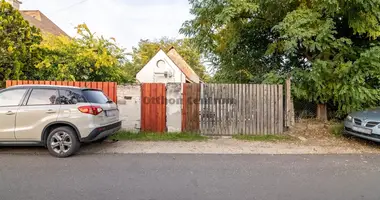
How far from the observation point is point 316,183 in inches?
179

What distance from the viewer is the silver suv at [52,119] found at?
6.12m

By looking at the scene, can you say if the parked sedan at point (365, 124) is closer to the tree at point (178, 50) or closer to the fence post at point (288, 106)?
the fence post at point (288, 106)

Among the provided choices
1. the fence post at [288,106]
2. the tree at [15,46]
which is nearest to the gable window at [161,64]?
the tree at [15,46]

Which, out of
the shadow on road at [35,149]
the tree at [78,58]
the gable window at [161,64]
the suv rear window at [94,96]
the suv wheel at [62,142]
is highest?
the gable window at [161,64]

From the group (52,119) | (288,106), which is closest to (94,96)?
(52,119)

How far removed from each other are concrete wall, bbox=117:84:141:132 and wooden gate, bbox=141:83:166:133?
17 centimetres

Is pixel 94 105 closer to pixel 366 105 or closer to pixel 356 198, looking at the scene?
pixel 356 198

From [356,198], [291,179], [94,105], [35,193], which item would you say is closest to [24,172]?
[35,193]

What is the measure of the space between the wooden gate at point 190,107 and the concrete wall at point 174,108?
0.13 m

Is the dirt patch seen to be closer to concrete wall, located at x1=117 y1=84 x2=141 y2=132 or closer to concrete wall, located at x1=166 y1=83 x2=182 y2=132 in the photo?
concrete wall, located at x1=166 y1=83 x2=182 y2=132

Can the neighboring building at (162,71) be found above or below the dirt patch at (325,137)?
above

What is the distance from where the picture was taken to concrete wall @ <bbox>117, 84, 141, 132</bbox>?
9078mm

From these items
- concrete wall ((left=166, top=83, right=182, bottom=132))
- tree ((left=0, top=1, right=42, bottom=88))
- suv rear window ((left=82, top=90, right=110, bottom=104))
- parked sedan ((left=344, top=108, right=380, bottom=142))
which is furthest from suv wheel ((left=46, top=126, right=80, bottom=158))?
parked sedan ((left=344, top=108, right=380, bottom=142))

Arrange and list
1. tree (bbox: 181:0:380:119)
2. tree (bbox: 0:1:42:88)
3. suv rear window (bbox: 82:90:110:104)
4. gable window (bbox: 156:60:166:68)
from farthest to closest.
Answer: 1. gable window (bbox: 156:60:166:68)
2. tree (bbox: 0:1:42:88)
3. tree (bbox: 181:0:380:119)
4. suv rear window (bbox: 82:90:110:104)
